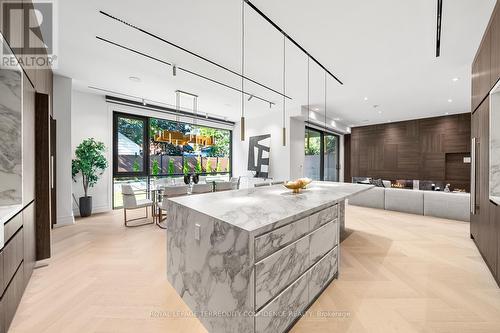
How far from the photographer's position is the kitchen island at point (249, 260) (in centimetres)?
135

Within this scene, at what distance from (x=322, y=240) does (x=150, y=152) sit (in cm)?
578

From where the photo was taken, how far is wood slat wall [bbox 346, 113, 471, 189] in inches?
296

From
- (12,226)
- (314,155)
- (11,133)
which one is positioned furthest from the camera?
(314,155)

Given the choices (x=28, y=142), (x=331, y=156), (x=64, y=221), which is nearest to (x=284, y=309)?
(x=28, y=142)

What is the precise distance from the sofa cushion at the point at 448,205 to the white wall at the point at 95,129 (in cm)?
788

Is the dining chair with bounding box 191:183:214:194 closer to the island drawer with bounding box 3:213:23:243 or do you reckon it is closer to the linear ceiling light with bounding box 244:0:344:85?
the island drawer with bounding box 3:213:23:243

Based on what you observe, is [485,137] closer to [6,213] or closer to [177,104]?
[6,213]

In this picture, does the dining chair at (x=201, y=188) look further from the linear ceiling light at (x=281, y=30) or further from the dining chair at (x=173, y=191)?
the linear ceiling light at (x=281, y=30)

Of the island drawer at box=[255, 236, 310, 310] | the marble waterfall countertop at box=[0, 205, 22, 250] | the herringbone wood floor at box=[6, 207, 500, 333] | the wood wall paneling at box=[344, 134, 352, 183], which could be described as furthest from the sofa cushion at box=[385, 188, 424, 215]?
the marble waterfall countertop at box=[0, 205, 22, 250]

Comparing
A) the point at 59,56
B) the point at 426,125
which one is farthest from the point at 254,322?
the point at 426,125

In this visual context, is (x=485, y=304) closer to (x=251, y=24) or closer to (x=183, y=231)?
(x=183, y=231)

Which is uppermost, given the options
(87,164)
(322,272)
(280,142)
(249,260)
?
(280,142)

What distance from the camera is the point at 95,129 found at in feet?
17.6

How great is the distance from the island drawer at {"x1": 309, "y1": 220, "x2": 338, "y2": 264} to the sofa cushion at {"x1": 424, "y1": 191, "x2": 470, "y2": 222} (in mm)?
4037
